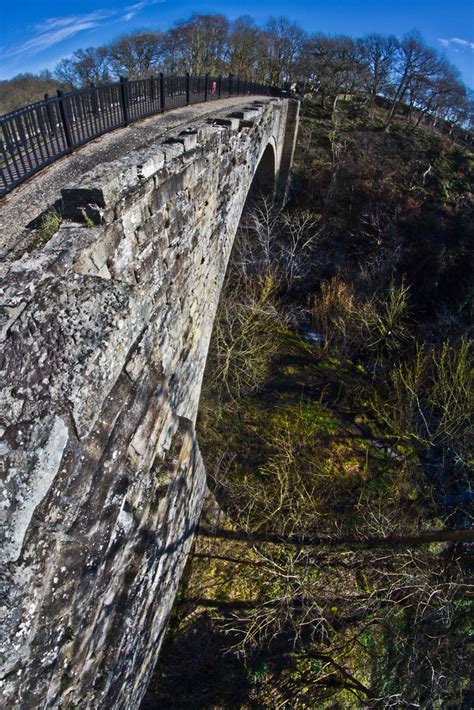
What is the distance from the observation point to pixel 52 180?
454 centimetres

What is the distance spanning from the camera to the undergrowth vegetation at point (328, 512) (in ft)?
19.0

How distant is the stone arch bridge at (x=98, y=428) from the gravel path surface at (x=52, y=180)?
853 mm

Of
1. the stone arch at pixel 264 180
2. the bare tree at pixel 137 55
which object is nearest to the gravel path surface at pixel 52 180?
the stone arch at pixel 264 180

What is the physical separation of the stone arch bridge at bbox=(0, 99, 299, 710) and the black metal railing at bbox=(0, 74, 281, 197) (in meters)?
2.29

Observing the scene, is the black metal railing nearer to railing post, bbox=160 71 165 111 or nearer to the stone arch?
railing post, bbox=160 71 165 111

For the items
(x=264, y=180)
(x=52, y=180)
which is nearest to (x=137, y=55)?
(x=264, y=180)

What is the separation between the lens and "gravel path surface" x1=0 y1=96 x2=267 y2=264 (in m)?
3.38

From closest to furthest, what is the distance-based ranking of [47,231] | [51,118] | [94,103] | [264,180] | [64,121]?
[47,231], [51,118], [64,121], [94,103], [264,180]

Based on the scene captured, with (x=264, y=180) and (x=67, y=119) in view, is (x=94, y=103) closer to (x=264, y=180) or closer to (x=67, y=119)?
(x=67, y=119)

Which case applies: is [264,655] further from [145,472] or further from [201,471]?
[145,472]

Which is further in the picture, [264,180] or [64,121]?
[264,180]

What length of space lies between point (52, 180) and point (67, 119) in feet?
4.74

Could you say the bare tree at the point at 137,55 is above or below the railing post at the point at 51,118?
below

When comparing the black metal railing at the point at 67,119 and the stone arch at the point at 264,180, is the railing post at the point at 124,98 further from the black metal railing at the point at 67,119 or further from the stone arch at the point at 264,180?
the stone arch at the point at 264,180
